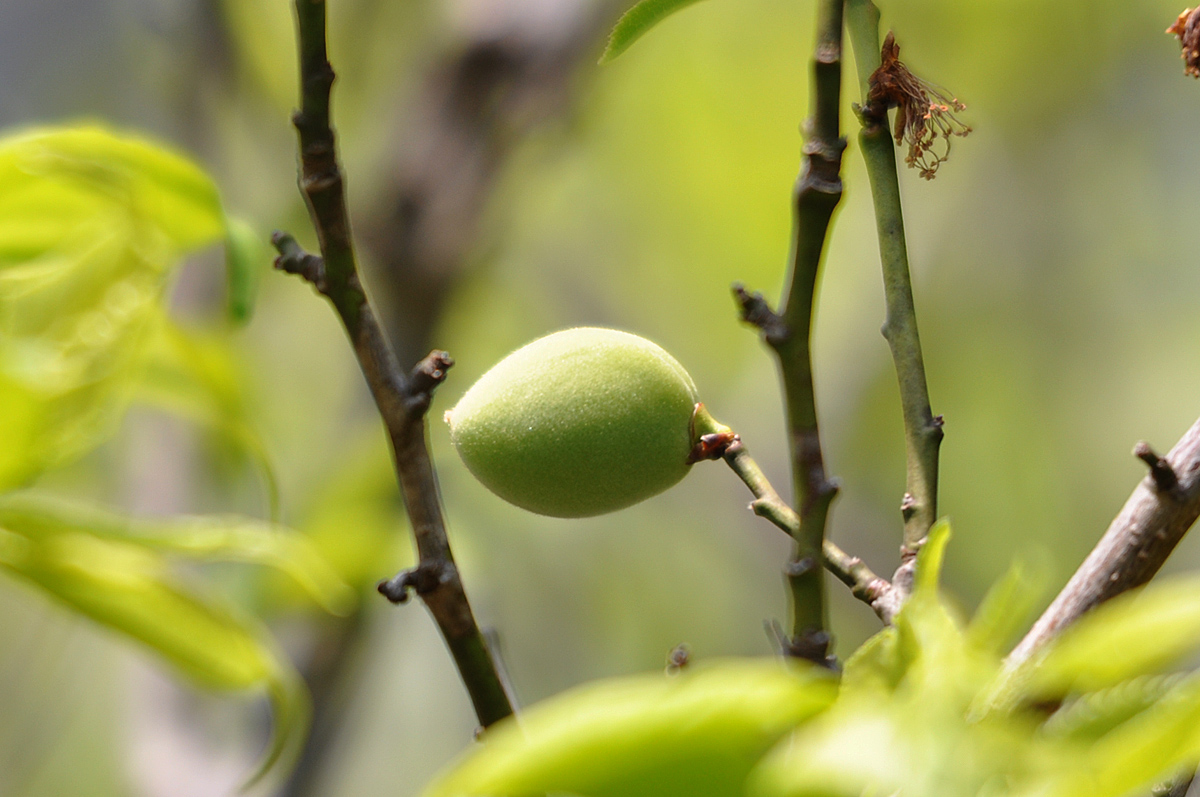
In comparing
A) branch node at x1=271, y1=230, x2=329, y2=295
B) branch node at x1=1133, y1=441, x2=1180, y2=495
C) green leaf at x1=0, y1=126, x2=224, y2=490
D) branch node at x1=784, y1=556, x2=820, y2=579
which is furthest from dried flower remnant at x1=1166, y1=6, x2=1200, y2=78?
green leaf at x1=0, y1=126, x2=224, y2=490

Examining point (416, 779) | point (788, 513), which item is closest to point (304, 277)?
point (788, 513)

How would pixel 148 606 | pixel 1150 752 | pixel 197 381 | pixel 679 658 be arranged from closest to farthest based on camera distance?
pixel 1150 752, pixel 679 658, pixel 148 606, pixel 197 381

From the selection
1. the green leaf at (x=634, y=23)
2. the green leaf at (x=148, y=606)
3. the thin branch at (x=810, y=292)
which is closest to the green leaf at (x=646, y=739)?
the thin branch at (x=810, y=292)

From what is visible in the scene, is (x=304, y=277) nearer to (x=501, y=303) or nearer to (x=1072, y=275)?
(x=501, y=303)

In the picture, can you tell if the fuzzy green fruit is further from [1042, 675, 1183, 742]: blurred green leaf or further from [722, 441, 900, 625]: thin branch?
[1042, 675, 1183, 742]: blurred green leaf

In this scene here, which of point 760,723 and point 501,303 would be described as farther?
point 501,303

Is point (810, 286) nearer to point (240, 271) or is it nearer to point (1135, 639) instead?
point (1135, 639)

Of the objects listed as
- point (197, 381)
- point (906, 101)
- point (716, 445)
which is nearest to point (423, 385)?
point (716, 445)
